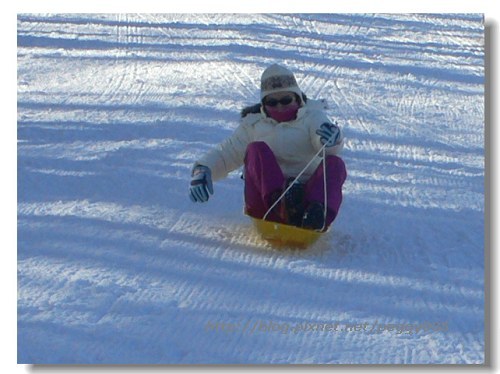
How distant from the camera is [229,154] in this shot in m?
6.08

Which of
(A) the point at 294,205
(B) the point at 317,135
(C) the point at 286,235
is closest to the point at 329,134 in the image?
(B) the point at 317,135

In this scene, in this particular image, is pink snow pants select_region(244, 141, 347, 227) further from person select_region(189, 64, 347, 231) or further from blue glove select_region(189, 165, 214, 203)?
blue glove select_region(189, 165, 214, 203)

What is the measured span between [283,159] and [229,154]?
1.03 feet

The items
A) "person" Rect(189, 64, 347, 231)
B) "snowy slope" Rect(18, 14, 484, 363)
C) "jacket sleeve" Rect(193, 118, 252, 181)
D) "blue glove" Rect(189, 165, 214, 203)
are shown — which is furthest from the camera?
"jacket sleeve" Rect(193, 118, 252, 181)

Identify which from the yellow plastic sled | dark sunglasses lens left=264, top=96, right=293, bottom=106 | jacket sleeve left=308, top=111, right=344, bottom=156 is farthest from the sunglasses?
the yellow plastic sled

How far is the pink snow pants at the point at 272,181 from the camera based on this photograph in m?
5.66

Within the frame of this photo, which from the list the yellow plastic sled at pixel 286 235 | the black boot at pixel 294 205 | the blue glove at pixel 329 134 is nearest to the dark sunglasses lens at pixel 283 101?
the blue glove at pixel 329 134

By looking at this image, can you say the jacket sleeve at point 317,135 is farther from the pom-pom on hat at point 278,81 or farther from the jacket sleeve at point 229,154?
the jacket sleeve at point 229,154

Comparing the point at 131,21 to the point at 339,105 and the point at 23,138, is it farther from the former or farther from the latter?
the point at 23,138

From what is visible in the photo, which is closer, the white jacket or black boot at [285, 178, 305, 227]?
black boot at [285, 178, 305, 227]

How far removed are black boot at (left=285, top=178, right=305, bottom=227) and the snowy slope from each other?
6.2 inches

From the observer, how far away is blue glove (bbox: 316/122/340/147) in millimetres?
5705

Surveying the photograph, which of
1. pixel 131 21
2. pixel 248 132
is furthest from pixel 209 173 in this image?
pixel 131 21

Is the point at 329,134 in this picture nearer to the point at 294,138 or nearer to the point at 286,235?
the point at 294,138
